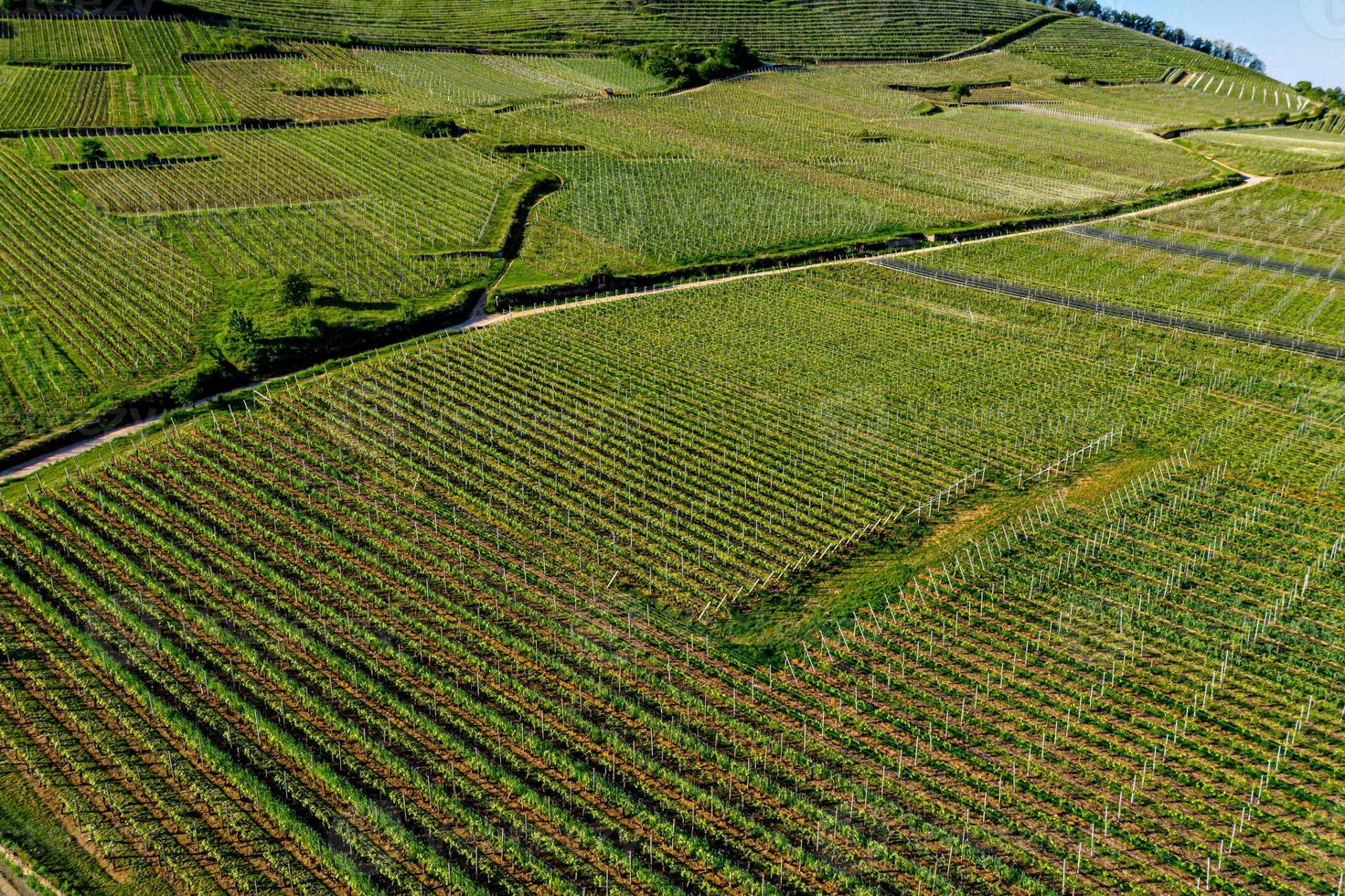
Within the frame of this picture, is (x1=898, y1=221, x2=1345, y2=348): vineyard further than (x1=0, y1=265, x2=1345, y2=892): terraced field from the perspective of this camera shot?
Yes

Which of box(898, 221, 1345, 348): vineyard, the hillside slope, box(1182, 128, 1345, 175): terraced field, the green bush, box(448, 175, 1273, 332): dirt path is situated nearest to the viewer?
box(448, 175, 1273, 332): dirt path

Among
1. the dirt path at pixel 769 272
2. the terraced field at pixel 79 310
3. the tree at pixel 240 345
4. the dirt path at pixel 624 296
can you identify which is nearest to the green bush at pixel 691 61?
the dirt path at pixel 769 272

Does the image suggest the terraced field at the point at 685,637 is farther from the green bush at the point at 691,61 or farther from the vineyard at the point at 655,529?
the green bush at the point at 691,61

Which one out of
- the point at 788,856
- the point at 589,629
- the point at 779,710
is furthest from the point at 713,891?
the point at 589,629

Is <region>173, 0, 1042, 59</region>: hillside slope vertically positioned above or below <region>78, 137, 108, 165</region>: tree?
above

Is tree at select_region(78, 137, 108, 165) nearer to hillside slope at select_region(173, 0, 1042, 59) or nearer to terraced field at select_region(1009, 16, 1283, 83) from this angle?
hillside slope at select_region(173, 0, 1042, 59)

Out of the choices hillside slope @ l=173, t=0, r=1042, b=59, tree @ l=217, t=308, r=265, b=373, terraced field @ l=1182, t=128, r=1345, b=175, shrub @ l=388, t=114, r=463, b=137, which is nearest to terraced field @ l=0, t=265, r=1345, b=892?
tree @ l=217, t=308, r=265, b=373

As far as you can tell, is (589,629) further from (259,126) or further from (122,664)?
(259,126)
